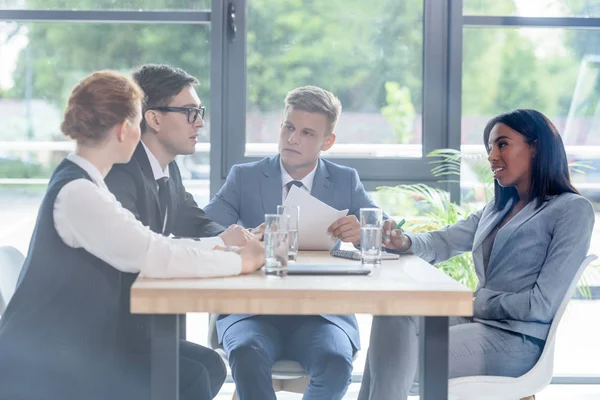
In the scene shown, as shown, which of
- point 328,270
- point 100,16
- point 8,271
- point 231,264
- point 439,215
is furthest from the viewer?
point 100,16

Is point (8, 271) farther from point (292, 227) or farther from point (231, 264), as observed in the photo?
point (292, 227)

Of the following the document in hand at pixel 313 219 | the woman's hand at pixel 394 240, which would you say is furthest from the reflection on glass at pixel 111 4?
the woman's hand at pixel 394 240

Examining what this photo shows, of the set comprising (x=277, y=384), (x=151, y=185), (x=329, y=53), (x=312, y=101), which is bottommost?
(x=277, y=384)

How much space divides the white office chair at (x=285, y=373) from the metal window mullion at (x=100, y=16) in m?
1.64

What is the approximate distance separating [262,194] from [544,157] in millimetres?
1051

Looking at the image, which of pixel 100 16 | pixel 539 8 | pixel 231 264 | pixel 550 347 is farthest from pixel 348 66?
pixel 231 264

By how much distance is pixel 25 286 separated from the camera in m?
1.82

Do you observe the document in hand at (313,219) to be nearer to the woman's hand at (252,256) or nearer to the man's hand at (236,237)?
the man's hand at (236,237)

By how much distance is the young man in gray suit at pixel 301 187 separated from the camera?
2535 millimetres

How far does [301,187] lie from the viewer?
2971 mm

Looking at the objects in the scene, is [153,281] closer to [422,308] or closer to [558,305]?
[422,308]

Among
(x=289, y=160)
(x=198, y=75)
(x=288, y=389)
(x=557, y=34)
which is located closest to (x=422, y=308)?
(x=288, y=389)

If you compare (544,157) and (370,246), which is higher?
(544,157)

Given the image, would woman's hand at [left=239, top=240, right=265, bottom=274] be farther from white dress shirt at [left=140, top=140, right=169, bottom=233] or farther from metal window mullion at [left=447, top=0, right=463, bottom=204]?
metal window mullion at [left=447, top=0, right=463, bottom=204]
